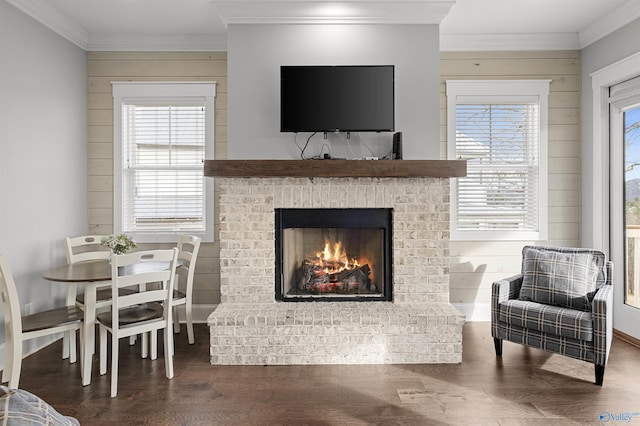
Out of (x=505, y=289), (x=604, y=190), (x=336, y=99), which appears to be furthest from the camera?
(x=604, y=190)

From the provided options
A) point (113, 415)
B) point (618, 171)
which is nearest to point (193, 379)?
point (113, 415)

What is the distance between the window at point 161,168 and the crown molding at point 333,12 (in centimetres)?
106

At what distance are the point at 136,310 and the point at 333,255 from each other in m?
1.61

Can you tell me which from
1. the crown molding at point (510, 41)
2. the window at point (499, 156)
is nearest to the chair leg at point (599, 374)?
the window at point (499, 156)

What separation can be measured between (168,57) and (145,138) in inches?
32.9

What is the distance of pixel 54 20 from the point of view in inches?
148

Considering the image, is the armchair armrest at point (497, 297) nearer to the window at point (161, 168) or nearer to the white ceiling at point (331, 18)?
the white ceiling at point (331, 18)

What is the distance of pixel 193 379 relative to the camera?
2.98 m

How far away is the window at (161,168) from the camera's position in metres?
4.34

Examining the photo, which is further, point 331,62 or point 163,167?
point 163,167

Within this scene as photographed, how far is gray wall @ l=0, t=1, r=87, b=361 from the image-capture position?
329 cm

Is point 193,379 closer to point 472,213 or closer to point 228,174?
point 228,174

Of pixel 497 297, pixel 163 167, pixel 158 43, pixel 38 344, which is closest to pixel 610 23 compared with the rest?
pixel 497 297

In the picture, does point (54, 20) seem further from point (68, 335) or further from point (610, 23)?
point (610, 23)
